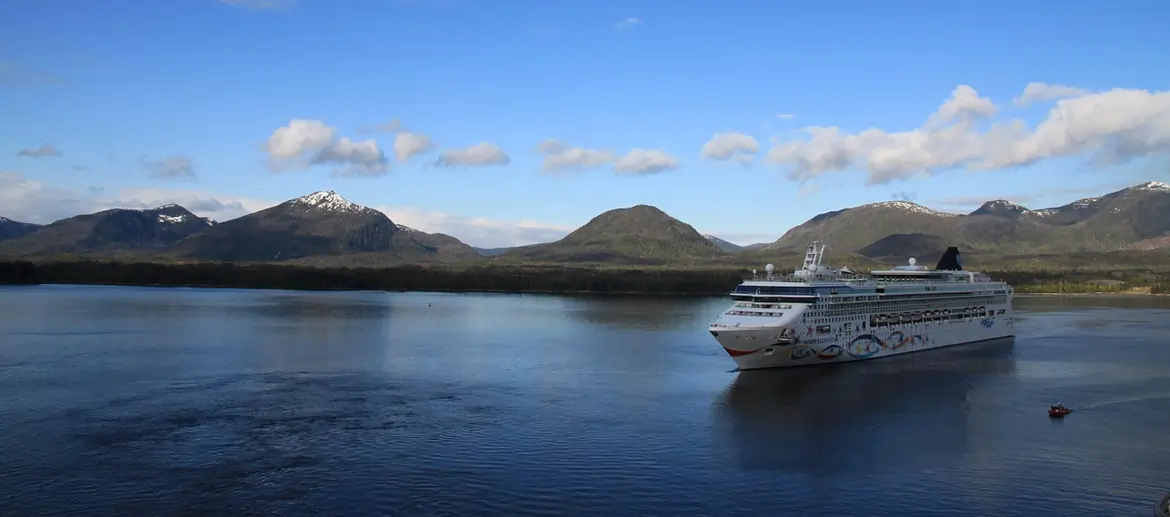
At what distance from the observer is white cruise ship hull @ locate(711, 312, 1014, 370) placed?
40.4 metres

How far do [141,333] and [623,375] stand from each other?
3555cm

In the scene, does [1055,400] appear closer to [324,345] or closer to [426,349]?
[426,349]

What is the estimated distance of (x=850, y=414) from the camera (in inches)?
1261

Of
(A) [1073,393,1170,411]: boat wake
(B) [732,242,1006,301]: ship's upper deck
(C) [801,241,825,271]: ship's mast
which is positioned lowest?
(A) [1073,393,1170,411]: boat wake

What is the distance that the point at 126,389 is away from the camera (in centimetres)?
3444

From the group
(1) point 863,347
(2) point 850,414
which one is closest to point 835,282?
(1) point 863,347

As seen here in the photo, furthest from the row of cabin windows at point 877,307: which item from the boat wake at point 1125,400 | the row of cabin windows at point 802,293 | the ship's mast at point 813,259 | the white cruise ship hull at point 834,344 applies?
the boat wake at point 1125,400

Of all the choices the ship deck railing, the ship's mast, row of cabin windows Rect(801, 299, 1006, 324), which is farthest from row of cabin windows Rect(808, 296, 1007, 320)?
the ship's mast

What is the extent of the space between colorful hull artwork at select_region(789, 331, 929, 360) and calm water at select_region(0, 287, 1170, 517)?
36.4 inches

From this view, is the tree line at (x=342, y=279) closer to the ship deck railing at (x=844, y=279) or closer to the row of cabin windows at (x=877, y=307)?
the row of cabin windows at (x=877, y=307)

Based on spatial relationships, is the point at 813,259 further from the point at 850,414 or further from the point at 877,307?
the point at 850,414

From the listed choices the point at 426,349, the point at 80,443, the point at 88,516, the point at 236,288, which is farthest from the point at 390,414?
the point at 236,288

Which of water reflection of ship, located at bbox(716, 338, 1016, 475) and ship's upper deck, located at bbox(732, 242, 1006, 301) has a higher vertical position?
ship's upper deck, located at bbox(732, 242, 1006, 301)

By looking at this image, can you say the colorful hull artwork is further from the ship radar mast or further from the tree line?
the tree line
